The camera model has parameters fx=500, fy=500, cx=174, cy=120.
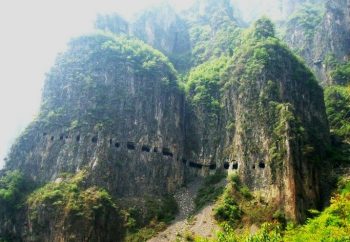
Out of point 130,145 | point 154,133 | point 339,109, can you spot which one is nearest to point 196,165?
point 154,133

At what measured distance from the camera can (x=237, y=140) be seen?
63.8 meters

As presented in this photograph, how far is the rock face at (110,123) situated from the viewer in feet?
207

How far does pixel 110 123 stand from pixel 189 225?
62.1 feet

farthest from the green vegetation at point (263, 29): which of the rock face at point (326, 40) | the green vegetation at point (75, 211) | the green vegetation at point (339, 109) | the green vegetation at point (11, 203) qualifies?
the green vegetation at point (11, 203)

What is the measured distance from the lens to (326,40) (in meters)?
95.1

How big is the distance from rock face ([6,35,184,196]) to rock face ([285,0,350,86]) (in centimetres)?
3074

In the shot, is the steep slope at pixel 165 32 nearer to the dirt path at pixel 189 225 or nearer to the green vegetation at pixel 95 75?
the green vegetation at pixel 95 75

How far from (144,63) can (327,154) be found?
3057 cm

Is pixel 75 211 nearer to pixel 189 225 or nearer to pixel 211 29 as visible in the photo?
pixel 189 225

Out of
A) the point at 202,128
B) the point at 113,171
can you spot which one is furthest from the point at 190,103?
the point at 113,171

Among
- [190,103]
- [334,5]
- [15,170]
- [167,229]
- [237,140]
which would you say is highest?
[334,5]

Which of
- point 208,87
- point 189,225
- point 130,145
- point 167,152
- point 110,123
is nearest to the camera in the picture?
point 189,225

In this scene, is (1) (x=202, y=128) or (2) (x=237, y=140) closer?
(2) (x=237, y=140)

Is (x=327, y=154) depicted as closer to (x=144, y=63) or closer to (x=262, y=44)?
(x=262, y=44)
